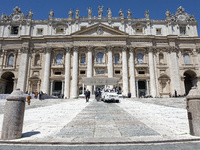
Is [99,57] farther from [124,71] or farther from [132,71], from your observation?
[132,71]

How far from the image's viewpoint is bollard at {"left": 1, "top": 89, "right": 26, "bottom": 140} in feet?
12.1

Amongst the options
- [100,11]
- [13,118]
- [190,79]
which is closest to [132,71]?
[190,79]

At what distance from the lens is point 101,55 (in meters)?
34.1

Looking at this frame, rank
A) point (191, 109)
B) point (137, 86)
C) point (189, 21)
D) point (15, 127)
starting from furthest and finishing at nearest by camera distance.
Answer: point (189, 21) → point (137, 86) → point (191, 109) → point (15, 127)

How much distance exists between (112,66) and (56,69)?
13.0m

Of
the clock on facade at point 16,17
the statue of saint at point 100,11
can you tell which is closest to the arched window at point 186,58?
the statue of saint at point 100,11

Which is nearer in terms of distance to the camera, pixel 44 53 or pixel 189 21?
pixel 44 53

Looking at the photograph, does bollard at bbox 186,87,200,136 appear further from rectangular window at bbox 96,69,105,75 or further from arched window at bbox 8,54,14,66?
arched window at bbox 8,54,14,66

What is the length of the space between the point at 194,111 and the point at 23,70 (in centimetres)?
3498

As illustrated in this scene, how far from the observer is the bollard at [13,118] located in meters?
3.70

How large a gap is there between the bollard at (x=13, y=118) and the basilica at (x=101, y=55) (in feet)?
89.1

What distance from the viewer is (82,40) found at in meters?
33.6

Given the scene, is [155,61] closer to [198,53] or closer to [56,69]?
[198,53]

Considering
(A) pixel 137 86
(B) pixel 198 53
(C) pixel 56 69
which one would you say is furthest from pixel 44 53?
(B) pixel 198 53
